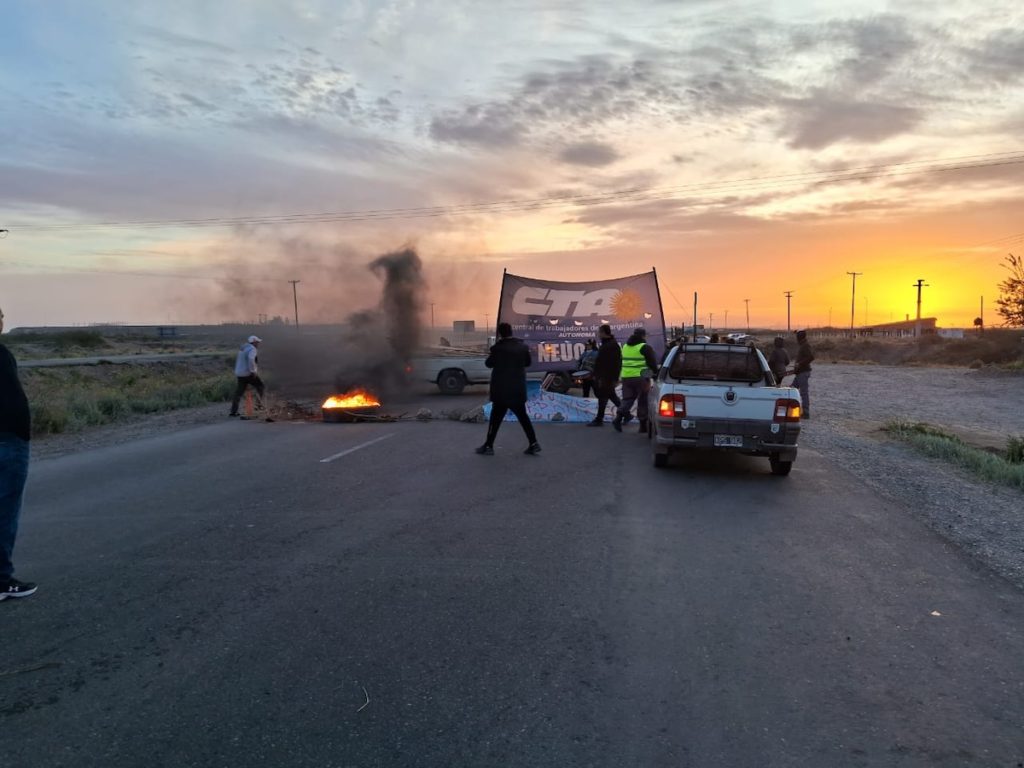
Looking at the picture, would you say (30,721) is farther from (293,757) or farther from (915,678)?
(915,678)

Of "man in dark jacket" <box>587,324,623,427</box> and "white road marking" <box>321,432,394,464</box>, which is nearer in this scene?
"white road marking" <box>321,432,394,464</box>

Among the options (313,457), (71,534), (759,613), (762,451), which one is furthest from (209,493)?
(762,451)

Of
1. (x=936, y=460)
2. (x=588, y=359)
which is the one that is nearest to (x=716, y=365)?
(x=936, y=460)

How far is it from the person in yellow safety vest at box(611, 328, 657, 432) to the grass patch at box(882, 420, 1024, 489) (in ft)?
14.8

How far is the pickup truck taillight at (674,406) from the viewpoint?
9.20 m

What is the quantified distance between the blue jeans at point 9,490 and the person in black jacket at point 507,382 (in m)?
6.30

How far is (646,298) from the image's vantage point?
17953 mm

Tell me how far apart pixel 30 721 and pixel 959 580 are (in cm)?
583

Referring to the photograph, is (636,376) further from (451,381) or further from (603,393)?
(451,381)

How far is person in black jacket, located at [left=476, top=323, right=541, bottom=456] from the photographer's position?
10.5 meters

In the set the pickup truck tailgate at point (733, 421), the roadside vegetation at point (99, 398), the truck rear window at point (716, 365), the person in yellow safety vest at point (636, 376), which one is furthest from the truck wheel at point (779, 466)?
the roadside vegetation at point (99, 398)

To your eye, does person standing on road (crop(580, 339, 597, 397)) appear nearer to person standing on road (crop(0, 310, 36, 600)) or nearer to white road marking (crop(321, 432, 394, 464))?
white road marking (crop(321, 432, 394, 464))

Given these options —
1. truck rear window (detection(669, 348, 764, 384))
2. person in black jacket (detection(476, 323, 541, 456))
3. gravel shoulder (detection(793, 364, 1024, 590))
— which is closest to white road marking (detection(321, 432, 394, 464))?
person in black jacket (detection(476, 323, 541, 456))

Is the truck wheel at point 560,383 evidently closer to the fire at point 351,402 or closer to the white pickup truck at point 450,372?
the white pickup truck at point 450,372
